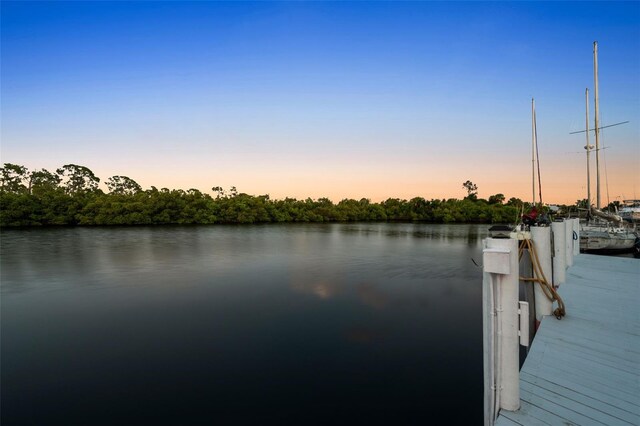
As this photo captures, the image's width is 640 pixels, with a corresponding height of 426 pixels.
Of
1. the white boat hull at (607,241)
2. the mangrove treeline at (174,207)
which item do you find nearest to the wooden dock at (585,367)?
the white boat hull at (607,241)

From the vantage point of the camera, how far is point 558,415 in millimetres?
3314

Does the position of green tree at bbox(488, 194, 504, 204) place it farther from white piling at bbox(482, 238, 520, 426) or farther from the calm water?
white piling at bbox(482, 238, 520, 426)

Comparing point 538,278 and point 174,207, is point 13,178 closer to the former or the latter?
point 174,207

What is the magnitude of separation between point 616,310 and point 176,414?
8.98 metres

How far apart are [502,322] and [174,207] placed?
268 feet

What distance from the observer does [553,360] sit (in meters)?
4.34

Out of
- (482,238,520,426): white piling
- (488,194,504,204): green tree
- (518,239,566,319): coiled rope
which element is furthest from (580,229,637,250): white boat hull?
(488,194,504,204): green tree

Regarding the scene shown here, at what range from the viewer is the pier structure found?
3221 mm

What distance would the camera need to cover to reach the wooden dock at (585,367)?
3336 millimetres

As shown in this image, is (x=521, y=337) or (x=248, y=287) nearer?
(x=521, y=337)

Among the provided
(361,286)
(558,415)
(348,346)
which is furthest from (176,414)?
(361,286)

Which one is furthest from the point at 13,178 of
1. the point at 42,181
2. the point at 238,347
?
the point at 238,347

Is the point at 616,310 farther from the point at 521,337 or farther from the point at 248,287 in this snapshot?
the point at 248,287

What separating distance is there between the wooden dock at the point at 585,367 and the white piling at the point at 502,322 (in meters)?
0.23
